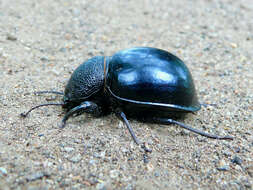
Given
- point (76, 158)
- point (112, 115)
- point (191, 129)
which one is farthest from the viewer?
point (112, 115)

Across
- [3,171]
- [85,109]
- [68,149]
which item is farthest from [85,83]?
[3,171]

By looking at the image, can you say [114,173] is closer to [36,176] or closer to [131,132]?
[131,132]

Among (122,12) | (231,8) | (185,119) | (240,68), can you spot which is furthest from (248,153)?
(231,8)

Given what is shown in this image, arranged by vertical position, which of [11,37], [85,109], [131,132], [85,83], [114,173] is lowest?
[114,173]

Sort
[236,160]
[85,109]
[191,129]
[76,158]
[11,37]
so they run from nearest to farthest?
[76,158]
[236,160]
[191,129]
[85,109]
[11,37]

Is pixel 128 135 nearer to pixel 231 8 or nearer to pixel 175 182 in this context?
pixel 175 182

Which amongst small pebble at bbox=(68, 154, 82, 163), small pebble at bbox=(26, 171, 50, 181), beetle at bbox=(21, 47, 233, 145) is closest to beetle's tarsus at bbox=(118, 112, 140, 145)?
beetle at bbox=(21, 47, 233, 145)

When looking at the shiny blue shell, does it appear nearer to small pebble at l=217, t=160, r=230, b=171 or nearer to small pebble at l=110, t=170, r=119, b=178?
small pebble at l=217, t=160, r=230, b=171
